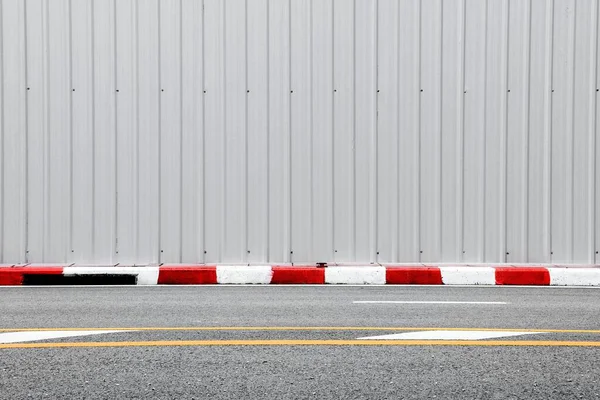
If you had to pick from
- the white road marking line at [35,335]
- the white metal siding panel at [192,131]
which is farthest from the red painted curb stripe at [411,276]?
the white road marking line at [35,335]

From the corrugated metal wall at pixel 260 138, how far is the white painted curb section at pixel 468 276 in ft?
3.13

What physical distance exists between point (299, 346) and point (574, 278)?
5171 mm

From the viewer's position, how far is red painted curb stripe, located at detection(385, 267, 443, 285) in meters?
9.03

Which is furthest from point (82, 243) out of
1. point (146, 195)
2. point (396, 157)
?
point (396, 157)

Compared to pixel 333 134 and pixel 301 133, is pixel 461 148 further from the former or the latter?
pixel 301 133

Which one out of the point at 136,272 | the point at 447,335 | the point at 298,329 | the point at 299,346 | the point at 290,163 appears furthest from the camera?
the point at 290,163

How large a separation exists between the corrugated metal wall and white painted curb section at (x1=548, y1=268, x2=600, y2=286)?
98 centimetres

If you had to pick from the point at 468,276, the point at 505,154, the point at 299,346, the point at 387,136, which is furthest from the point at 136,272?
the point at 505,154

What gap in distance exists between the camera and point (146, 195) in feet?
32.8

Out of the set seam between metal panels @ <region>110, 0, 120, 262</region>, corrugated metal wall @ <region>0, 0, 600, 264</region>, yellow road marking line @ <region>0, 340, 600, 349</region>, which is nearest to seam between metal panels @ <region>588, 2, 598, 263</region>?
corrugated metal wall @ <region>0, 0, 600, 264</region>

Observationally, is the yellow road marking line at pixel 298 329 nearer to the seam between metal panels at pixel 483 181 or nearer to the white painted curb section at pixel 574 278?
the white painted curb section at pixel 574 278

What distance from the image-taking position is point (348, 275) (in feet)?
29.5

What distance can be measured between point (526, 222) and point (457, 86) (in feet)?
6.55

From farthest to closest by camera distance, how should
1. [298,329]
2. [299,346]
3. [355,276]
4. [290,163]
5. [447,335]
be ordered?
[290,163] → [355,276] → [298,329] → [447,335] → [299,346]
